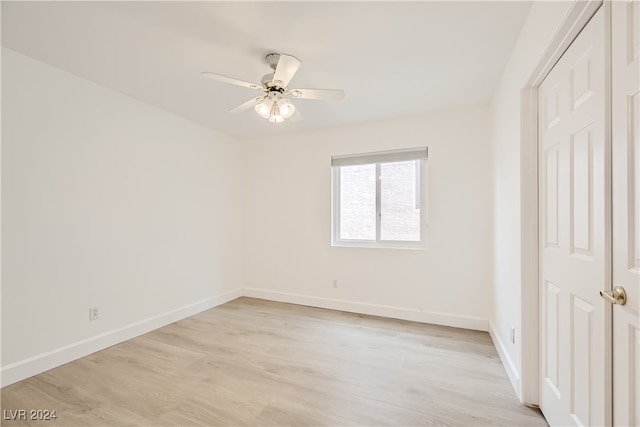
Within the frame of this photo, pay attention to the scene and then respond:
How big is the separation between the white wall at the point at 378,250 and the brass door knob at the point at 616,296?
1979 millimetres

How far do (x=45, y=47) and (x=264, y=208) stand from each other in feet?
8.80

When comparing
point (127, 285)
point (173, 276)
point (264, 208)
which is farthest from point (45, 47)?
point (264, 208)

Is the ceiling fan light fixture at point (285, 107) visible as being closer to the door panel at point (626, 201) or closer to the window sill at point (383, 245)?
the door panel at point (626, 201)

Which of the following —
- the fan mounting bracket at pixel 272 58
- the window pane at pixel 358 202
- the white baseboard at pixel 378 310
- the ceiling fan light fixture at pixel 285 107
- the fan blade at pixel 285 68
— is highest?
the fan mounting bracket at pixel 272 58

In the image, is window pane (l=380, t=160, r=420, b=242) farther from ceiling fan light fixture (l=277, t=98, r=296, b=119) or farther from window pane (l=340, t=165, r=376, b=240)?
ceiling fan light fixture (l=277, t=98, r=296, b=119)

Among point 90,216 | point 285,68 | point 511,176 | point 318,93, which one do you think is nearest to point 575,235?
point 511,176

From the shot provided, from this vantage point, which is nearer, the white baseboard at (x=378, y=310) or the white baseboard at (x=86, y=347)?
the white baseboard at (x=86, y=347)

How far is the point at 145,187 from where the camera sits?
2918mm

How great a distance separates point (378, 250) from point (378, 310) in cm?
74

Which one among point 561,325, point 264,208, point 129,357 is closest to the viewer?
point 561,325

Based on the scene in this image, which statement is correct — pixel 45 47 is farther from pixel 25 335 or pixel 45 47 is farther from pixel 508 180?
pixel 508 180

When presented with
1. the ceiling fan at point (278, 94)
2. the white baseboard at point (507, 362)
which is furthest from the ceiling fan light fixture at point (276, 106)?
the white baseboard at point (507, 362)

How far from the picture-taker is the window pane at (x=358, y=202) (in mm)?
3561

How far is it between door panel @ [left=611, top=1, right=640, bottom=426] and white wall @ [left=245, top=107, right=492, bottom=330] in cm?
198
